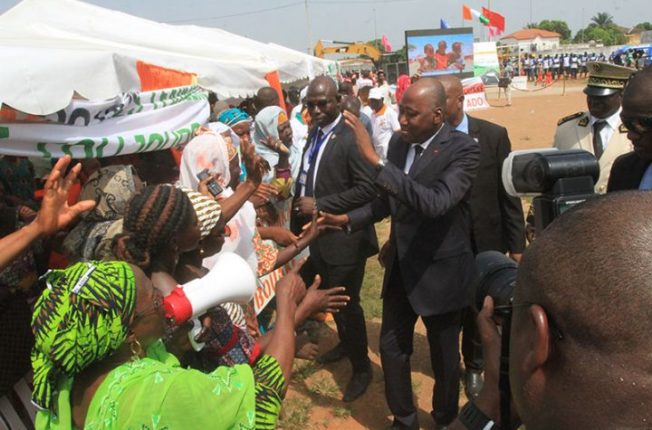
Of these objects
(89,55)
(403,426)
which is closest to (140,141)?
(89,55)

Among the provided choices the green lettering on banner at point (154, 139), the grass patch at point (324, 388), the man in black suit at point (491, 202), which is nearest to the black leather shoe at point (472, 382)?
the man in black suit at point (491, 202)

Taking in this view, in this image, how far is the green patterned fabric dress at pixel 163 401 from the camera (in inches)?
52.2

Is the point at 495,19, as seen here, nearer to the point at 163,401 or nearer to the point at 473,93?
the point at 473,93

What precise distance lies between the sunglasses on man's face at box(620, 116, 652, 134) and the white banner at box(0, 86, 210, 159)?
2.30m

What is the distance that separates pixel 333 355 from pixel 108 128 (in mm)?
2504

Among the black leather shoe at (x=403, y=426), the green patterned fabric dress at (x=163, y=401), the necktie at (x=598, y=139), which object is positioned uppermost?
the necktie at (x=598, y=139)

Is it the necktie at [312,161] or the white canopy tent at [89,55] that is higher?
the white canopy tent at [89,55]

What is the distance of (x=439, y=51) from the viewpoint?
21.2 metres

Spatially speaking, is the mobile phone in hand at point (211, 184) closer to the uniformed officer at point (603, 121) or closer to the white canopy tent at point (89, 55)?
the white canopy tent at point (89, 55)

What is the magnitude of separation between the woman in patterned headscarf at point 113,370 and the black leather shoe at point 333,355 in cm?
269

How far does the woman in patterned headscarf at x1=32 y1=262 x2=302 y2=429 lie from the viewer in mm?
1342

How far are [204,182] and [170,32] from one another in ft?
12.8

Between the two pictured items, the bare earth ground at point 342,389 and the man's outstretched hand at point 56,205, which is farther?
the bare earth ground at point 342,389

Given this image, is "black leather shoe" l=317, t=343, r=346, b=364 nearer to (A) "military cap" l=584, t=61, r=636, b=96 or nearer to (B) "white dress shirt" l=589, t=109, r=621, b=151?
(B) "white dress shirt" l=589, t=109, r=621, b=151
